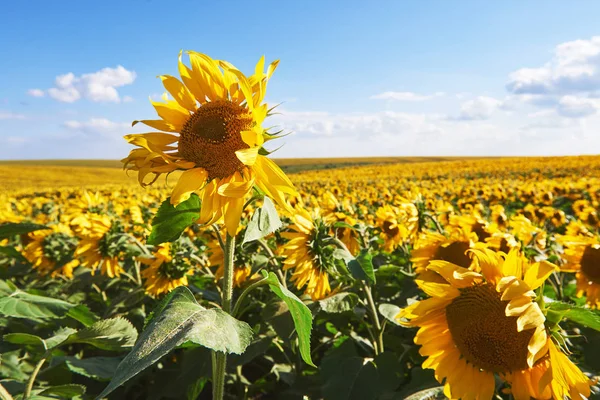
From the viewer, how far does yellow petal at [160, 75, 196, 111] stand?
5.01 ft

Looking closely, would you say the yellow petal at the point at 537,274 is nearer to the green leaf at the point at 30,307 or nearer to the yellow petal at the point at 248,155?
the yellow petal at the point at 248,155

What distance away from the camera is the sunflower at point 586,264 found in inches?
104

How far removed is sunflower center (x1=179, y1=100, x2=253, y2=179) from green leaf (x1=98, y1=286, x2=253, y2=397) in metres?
0.41

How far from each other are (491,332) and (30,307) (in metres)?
1.70

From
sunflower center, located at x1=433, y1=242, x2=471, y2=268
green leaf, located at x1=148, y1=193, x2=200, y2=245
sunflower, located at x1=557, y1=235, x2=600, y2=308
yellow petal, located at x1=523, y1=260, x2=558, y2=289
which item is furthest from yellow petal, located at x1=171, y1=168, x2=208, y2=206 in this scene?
sunflower, located at x1=557, y1=235, x2=600, y2=308

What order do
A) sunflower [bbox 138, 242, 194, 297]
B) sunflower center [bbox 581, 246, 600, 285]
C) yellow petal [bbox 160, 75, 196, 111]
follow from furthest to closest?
sunflower [bbox 138, 242, 194, 297], sunflower center [bbox 581, 246, 600, 285], yellow petal [bbox 160, 75, 196, 111]

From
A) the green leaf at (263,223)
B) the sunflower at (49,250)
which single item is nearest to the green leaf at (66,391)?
the green leaf at (263,223)

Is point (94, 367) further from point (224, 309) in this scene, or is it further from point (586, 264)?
point (586, 264)

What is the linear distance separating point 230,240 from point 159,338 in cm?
53

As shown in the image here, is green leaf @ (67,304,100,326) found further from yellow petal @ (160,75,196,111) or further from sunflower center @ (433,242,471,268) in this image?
sunflower center @ (433,242,471,268)

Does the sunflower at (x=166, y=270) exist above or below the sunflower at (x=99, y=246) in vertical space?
below

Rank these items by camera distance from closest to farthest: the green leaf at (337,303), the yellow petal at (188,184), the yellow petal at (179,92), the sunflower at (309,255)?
the yellow petal at (188,184) → the yellow petal at (179,92) → the green leaf at (337,303) → the sunflower at (309,255)

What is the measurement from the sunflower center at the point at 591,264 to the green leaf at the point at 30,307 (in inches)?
113

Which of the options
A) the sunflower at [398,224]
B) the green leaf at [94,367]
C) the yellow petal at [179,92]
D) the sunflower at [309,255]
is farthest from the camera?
the sunflower at [398,224]
